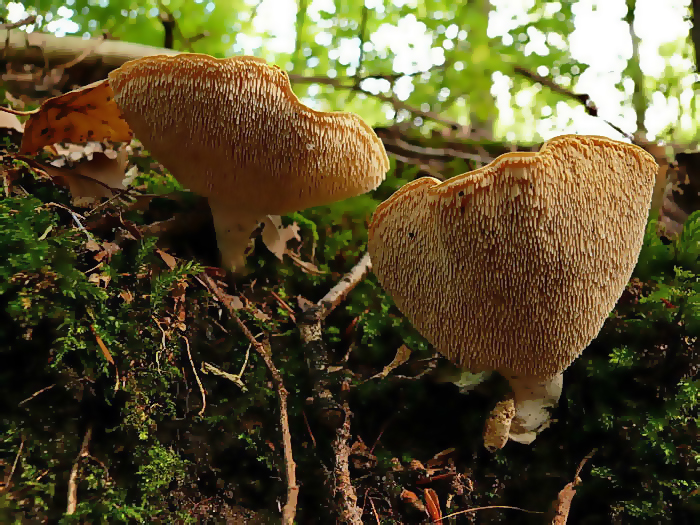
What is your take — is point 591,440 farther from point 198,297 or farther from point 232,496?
point 198,297

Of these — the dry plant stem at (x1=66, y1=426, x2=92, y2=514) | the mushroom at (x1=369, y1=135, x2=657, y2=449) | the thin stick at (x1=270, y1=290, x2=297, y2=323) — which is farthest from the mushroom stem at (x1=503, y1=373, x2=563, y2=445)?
the dry plant stem at (x1=66, y1=426, x2=92, y2=514)

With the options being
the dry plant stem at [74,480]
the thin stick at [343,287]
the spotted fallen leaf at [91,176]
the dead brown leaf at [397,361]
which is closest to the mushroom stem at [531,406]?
the dead brown leaf at [397,361]

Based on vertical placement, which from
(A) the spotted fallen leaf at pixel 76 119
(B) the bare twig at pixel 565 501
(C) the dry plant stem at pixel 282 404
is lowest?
(B) the bare twig at pixel 565 501

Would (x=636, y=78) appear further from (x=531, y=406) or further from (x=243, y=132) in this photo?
(x=243, y=132)

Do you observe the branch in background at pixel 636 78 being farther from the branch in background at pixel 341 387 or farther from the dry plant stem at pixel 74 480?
the dry plant stem at pixel 74 480

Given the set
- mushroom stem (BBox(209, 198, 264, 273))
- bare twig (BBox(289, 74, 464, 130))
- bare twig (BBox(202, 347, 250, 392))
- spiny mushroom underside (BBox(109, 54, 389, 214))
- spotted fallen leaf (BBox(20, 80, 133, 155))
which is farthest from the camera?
bare twig (BBox(289, 74, 464, 130))

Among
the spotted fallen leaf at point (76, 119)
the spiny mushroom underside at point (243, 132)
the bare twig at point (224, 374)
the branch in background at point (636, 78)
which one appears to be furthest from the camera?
the branch in background at point (636, 78)

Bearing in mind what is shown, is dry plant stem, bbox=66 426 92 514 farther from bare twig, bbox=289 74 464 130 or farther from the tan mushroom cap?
bare twig, bbox=289 74 464 130
